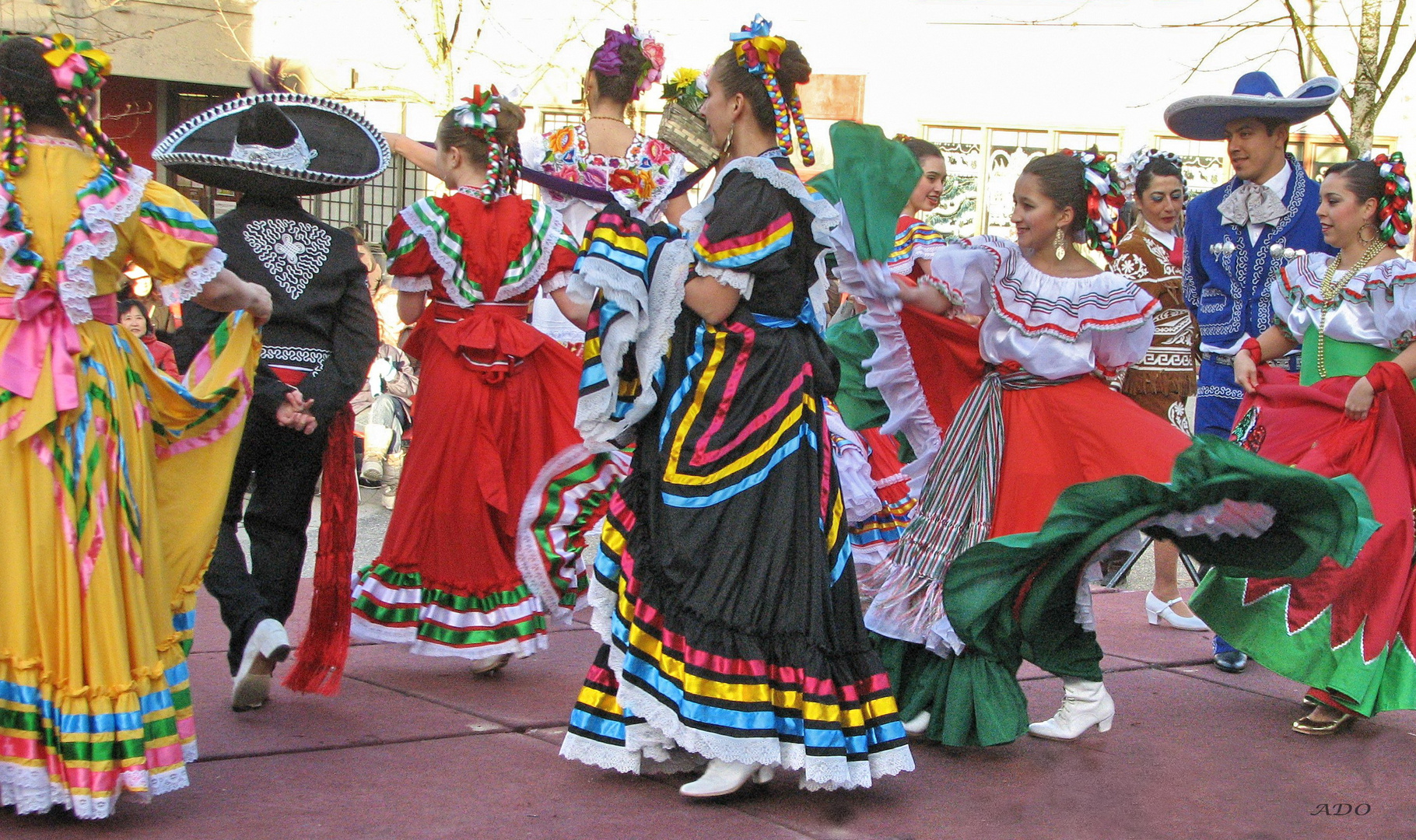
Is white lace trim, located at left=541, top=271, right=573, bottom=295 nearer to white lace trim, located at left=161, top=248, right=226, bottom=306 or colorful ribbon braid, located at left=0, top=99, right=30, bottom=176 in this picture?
white lace trim, located at left=161, top=248, right=226, bottom=306

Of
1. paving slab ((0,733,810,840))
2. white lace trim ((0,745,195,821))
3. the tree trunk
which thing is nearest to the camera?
white lace trim ((0,745,195,821))

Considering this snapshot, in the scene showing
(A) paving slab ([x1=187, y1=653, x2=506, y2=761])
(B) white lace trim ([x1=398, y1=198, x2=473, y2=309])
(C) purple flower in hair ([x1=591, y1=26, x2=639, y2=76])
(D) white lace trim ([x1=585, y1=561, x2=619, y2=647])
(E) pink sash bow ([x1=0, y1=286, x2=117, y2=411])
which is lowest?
(A) paving slab ([x1=187, y1=653, x2=506, y2=761])

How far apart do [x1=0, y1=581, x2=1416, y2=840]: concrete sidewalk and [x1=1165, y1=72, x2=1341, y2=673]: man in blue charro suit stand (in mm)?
1047

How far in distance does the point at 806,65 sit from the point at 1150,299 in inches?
58.9

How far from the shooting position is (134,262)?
12.5 feet

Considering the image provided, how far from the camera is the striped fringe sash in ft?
14.9

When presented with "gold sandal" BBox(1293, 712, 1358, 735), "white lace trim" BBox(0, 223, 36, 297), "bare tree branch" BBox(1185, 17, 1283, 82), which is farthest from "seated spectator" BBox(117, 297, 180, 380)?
"bare tree branch" BBox(1185, 17, 1283, 82)

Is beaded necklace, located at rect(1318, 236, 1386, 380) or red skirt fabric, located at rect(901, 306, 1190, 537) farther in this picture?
beaded necklace, located at rect(1318, 236, 1386, 380)

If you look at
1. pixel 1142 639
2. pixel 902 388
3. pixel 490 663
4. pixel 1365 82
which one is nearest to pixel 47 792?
pixel 490 663

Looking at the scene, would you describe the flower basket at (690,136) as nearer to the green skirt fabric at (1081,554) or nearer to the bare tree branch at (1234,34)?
the green skirt fabric at (1081,554)

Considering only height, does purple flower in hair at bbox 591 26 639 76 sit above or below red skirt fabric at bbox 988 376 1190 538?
above

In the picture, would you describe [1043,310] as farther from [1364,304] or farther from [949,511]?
[1364,304]

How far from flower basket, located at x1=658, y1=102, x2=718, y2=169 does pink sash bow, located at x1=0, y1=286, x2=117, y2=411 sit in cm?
160

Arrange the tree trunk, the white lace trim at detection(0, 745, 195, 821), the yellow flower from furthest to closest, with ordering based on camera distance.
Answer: the tree trunk, the yellow flower, the white lace trim at detection(0, 745, 195, 821)
